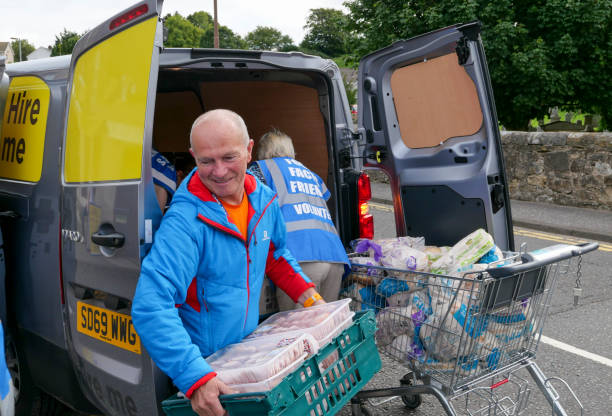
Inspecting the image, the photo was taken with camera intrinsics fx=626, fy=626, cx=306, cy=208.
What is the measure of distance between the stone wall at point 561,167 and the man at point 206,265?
10.3 meters

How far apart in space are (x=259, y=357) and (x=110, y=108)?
119 centimetres

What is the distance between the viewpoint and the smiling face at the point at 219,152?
2.36 meters

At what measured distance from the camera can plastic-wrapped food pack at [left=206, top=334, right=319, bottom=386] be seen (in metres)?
2.07

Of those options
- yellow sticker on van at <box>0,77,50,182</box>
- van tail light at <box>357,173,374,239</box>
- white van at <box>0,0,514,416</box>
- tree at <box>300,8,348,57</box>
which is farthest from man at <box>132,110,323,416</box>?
tree at <box>300,8,348,57</box>

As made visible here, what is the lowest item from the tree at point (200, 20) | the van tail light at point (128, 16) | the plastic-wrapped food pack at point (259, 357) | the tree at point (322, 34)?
the plastic-wrapped food pack at point (259, 357)

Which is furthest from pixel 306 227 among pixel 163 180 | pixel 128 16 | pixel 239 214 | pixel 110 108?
pixel 128 16

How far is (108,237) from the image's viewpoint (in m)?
2.48

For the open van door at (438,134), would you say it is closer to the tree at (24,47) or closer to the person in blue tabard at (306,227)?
the person in blue tabard at (306,227)

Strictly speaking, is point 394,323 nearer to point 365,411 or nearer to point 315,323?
point 365,411

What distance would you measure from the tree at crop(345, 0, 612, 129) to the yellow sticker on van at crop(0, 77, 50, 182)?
1629 cm

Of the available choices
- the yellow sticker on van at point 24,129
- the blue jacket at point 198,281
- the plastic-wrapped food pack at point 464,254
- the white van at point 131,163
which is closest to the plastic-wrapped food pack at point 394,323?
the plastic-wrapped food pack at point 464,254

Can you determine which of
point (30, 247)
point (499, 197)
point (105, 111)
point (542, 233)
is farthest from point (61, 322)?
point (542, 233)

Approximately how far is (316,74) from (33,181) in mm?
1728

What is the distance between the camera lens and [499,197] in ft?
12.1
